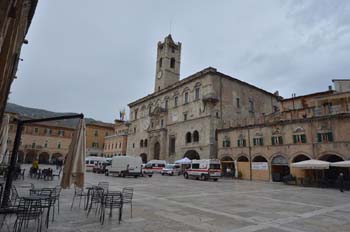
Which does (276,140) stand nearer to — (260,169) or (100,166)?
(260,169)

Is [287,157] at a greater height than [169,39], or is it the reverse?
[169,39]

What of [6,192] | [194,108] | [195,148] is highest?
[194,108]

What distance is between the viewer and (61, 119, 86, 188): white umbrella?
6.04 metres

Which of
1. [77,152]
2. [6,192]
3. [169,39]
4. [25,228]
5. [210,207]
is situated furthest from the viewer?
[169,39]

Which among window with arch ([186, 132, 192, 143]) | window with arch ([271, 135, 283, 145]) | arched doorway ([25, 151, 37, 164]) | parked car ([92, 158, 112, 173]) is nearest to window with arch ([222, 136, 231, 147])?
window with arch ([271, 135, 283, 145])

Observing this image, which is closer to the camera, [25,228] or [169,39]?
[25,228]

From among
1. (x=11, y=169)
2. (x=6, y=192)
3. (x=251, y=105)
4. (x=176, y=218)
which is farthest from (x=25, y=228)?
(x=251, y=105)

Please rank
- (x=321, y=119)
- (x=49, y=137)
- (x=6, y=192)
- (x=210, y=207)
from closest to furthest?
(x=6, y=192) < (x=210, y=207) < (x=321, y=119) < (x=49, y=137)

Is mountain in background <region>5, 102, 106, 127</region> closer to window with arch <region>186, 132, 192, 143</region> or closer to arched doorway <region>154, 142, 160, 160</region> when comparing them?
arched doorway <region>154, 142, 160, 160</region>

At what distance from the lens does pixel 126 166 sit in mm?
26312

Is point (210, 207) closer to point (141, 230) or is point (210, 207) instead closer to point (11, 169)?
point (141, 230)

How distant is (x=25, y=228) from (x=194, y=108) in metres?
32.3

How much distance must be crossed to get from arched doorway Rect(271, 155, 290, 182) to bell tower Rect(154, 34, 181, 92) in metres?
29.3

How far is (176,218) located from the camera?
23.9ft
